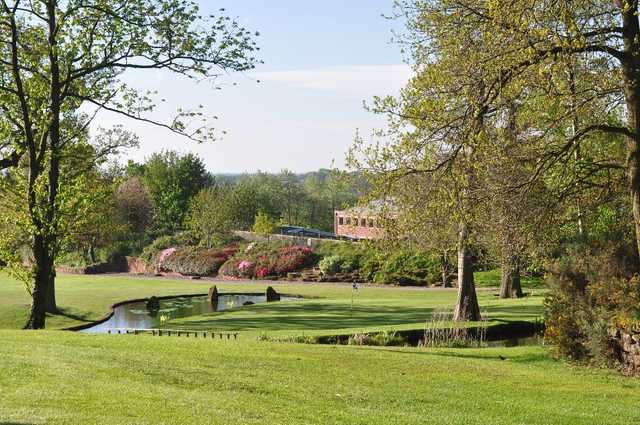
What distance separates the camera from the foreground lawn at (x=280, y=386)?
9008 millimetres

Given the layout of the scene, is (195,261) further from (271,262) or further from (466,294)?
(466,294)

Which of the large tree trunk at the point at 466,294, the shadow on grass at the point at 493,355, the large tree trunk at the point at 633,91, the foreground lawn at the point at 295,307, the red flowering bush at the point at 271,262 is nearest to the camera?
the large tree trunk at the point at 633,91

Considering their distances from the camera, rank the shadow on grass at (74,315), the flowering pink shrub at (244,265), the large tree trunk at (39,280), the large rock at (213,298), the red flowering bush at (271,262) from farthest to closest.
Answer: the flowering pink shrub at (244,265)
the red flowering bush at (271,262)
the large rock at (213,298)
the shadow on grass at (74,315)
the large tree trunk at (39,280)

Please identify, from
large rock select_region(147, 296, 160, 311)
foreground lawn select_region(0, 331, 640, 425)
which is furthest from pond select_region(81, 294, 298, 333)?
foreground lawn select_region(0, 331, 640, 425)

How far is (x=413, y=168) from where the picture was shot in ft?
50.3

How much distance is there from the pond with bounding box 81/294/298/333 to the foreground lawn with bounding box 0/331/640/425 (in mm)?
13135

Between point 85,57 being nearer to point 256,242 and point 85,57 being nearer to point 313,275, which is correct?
point 313,275

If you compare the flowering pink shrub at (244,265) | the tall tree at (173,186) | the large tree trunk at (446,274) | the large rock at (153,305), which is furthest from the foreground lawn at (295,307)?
the tall tree at (173,186)

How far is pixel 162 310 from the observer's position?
34.5 meters

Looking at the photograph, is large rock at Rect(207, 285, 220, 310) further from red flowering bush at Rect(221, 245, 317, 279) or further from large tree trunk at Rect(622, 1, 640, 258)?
large tree trunk at Rect(622, 1, 640, 258)

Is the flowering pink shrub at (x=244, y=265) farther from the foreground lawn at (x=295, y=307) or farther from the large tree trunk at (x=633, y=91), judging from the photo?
the large tree trunk at (x=633, y=91)

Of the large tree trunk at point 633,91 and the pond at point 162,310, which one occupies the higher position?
the large tree trunk at point 633,91

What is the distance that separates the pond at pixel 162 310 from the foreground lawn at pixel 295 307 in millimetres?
845

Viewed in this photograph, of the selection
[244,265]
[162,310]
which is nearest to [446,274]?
[162,310]
